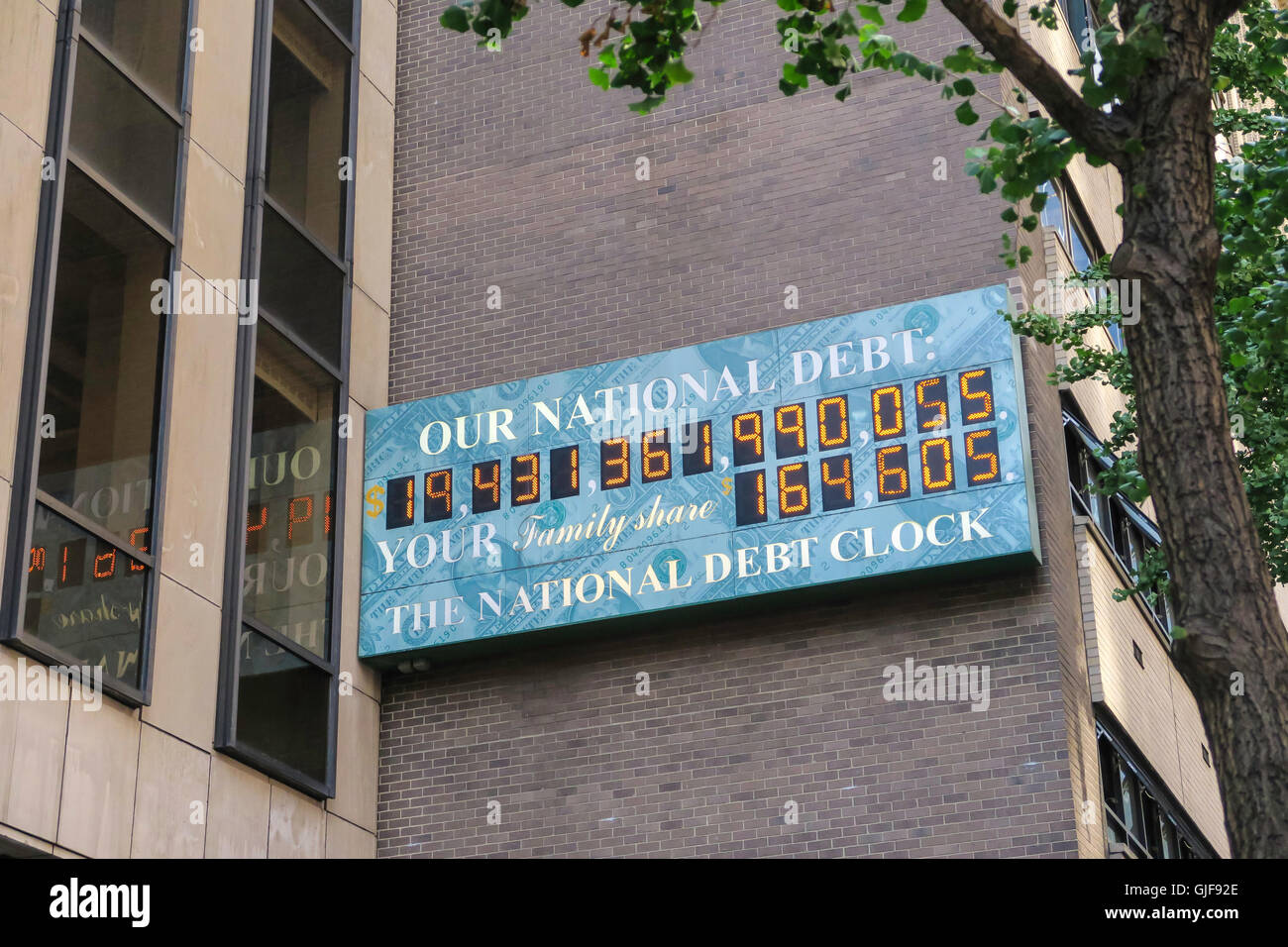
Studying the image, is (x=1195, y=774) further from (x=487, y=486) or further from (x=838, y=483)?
(x=487, y=486)

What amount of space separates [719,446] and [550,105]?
5.27 m

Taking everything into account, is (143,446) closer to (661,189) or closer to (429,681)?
(429,681)

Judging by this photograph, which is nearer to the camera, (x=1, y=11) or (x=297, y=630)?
(x=1, y=11)

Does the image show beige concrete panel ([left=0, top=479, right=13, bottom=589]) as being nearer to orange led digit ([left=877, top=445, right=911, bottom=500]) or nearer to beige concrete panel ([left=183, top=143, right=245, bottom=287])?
beige concrete panel ([left=183, top=143, right=245, bottom=287])

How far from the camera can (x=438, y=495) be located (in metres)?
18.4

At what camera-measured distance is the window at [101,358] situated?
13.8 meters

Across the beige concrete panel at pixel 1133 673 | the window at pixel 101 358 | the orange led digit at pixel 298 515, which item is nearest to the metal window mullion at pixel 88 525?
the window at pixel 101 358

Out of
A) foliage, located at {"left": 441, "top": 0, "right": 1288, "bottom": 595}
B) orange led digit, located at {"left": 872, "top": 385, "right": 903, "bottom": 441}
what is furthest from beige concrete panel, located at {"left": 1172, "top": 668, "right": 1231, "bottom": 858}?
orange led digit, located at {"left": 872, "top": 385, "right": 903, "bottom": 441}

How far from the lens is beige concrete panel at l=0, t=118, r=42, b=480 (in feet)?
44.9

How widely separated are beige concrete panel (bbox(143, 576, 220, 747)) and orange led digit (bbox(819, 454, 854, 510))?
223 inches

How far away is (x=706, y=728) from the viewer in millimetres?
17016
